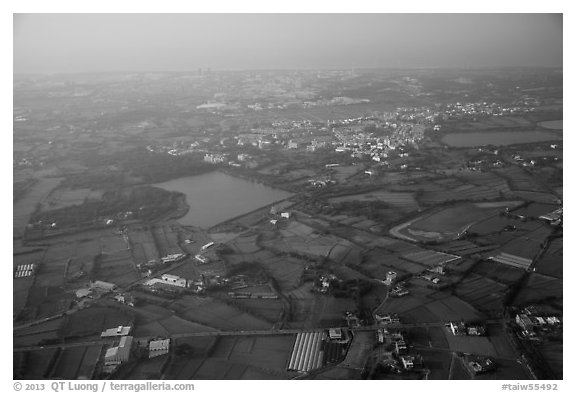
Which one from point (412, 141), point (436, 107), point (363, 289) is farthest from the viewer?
point (436, 107)

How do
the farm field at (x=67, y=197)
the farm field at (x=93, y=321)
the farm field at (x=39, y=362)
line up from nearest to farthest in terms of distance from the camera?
the farm field at (x=39, y=362)
the farm field at (x=93, y=321)
the farm field at (x=67, y=197)

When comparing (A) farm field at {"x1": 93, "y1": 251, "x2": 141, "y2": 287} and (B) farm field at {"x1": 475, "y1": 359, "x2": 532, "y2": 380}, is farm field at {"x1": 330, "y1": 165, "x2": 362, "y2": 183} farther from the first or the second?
(B) farm field at {"x1": 475, "y1": 359, "x2": 532, "y2": 380}

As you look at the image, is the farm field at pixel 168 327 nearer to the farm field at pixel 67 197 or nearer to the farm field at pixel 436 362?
the farm field at pixel 436 362

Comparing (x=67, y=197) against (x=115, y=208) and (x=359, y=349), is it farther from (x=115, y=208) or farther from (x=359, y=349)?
(x=359, y=349)

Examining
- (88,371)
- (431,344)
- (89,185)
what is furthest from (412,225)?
(89,185)

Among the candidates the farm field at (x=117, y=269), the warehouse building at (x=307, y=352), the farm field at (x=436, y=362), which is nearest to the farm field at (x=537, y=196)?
the farm field at (x=436, y=362)

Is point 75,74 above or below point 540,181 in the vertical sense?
above

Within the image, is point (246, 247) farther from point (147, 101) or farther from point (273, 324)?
point (147, 101)
